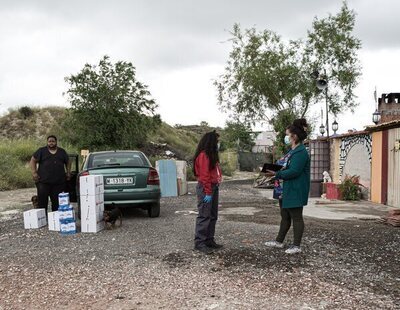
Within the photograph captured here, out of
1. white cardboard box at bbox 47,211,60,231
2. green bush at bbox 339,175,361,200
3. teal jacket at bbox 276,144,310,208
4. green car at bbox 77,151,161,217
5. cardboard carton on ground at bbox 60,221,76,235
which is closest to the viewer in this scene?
teal jacket at bbox 276,144,310,208

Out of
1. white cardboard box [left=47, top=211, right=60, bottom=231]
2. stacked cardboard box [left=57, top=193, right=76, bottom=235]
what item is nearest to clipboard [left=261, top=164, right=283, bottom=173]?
stacked cardboard box [left=57, top=193, right=76, bottom=235]

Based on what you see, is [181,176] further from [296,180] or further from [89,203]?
[296,180]

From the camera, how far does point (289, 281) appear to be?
4.89 metres

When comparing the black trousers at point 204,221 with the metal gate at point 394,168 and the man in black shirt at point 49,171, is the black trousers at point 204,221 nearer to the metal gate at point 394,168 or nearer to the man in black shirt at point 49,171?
the man in black shirt at point 49,171

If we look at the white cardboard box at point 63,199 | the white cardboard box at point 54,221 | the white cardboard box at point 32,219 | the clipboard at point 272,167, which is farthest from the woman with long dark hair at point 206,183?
the white cardboard box at point 32,219

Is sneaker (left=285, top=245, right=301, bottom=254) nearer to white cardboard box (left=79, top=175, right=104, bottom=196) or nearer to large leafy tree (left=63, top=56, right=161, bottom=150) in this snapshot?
white cardboard box (left=79, top=175, right=104, bottom=196)

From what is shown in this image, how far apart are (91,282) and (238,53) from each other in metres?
23.6

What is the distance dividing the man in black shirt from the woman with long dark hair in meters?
→ 3.61

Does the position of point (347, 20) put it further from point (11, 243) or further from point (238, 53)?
point (11, 243)

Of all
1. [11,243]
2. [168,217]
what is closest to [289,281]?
[11,243]

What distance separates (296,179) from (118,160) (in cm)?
453

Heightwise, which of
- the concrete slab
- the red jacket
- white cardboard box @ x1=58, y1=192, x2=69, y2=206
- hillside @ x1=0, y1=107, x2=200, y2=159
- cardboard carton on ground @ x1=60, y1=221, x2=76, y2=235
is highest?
hillside @ x1=0, y1=107, x2=200, y2=159

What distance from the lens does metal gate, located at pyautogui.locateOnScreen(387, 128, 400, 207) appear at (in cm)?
1218

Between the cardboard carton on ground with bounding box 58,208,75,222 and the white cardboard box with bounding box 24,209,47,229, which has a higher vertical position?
the cardboard carton on ground with bounding box 58,208,75,222
